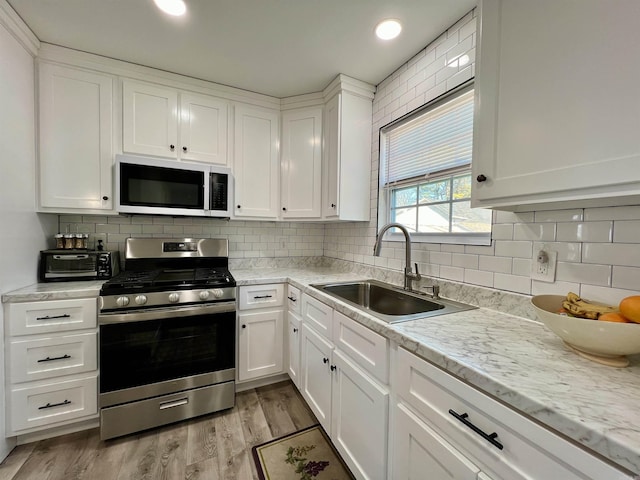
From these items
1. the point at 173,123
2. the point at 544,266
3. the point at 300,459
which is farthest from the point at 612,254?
the point at 173,123

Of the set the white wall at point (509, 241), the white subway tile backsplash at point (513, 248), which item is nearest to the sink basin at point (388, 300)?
the white wall at point (509, 241)

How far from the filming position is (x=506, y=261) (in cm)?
129

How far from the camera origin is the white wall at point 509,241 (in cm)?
94

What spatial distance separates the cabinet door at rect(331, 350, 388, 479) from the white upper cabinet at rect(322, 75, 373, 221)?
45.4 inches

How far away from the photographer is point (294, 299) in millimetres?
2021

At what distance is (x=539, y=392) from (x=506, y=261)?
2.66 feet

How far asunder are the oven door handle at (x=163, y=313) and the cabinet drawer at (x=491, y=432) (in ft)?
4.32

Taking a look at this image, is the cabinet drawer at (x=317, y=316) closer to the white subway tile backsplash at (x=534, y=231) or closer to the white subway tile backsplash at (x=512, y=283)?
the white subway tile backsplash at (x=512, y=283)

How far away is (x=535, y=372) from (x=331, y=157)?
1.88m

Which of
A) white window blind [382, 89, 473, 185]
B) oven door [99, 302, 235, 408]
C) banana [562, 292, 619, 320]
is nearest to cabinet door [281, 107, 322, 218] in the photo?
white window blind [382, 89, 473, 185]

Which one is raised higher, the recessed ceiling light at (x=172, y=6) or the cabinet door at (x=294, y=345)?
the recessed ceiling light at (x=172, y=6)

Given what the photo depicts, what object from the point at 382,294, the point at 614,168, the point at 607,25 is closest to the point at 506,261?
the point at 614,168

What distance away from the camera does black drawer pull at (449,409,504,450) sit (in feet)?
2.20

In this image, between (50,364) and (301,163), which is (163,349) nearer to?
(50,364)
